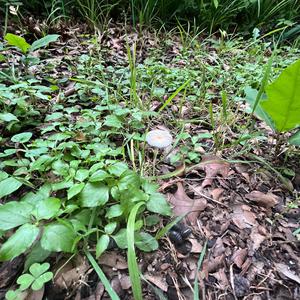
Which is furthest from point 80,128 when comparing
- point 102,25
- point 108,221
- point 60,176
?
point 102,25

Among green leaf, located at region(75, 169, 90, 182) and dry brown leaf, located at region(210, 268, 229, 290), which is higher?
green leaf, located at region(75, 169, 90, 182)

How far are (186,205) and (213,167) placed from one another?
0.27 metres

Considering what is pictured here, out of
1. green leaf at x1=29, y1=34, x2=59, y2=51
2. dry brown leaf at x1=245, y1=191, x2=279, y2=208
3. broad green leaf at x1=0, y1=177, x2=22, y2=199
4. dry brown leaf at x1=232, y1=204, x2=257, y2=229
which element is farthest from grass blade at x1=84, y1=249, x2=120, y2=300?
green leaf at x1=29, y1=34, x2=59, y2=51

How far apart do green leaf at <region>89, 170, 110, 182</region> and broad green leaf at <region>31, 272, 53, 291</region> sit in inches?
11.8

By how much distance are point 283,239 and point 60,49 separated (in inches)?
78.3

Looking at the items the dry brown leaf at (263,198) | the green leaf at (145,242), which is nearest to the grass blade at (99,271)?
the green leaf at (145,242)

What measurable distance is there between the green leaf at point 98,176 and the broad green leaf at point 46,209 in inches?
5.3

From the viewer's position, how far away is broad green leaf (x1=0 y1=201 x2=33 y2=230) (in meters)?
A: 0.75

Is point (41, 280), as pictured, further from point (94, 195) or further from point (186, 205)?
point (186, 205)

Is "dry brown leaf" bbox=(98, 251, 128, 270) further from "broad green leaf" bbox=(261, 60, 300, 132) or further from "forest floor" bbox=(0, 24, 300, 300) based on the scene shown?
"broad green leaf" bbox=(261, 60, 300, 132)

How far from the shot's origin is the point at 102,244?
30.9 inches

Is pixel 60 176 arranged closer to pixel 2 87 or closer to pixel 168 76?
pixel 2 87

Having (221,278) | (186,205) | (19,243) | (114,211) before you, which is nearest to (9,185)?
(19,243)

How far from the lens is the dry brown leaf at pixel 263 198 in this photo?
110cm
